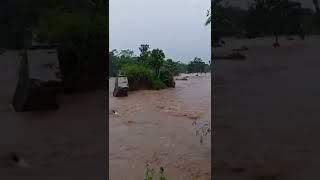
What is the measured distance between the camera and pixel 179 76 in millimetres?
10086

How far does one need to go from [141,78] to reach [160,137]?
426 centimetres

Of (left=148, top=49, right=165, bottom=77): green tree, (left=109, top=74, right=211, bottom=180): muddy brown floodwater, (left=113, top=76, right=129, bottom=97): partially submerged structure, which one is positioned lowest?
(left=109, top=74, right=211, bottom=180): muddy brown floodwater

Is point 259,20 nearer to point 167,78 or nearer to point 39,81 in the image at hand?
point 39,81

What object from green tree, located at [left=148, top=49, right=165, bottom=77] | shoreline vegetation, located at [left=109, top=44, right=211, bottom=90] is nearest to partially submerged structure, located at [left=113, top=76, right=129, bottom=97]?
shoreline vegetation, located at [left=109, top=44, right=211, bottom=90]

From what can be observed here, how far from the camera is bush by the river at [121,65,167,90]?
29.2 feet

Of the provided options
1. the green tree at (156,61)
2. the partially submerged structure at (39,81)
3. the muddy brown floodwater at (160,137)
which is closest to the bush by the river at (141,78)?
the green tree at (156,61)

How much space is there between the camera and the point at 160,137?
4.99m

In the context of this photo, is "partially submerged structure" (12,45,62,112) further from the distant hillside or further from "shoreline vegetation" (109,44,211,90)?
"shoreline vegetation" (109,44,211,90)

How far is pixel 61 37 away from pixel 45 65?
17cm

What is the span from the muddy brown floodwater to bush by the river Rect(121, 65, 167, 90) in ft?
2.62

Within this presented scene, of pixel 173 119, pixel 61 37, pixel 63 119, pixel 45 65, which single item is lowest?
pixel 173 119

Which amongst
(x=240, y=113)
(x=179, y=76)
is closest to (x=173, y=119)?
(x=240, y=113)

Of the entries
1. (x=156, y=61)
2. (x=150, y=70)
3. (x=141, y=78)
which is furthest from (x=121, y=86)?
(x=150, y=70)

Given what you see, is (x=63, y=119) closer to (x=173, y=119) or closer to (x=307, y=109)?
(x=307, y=109)
